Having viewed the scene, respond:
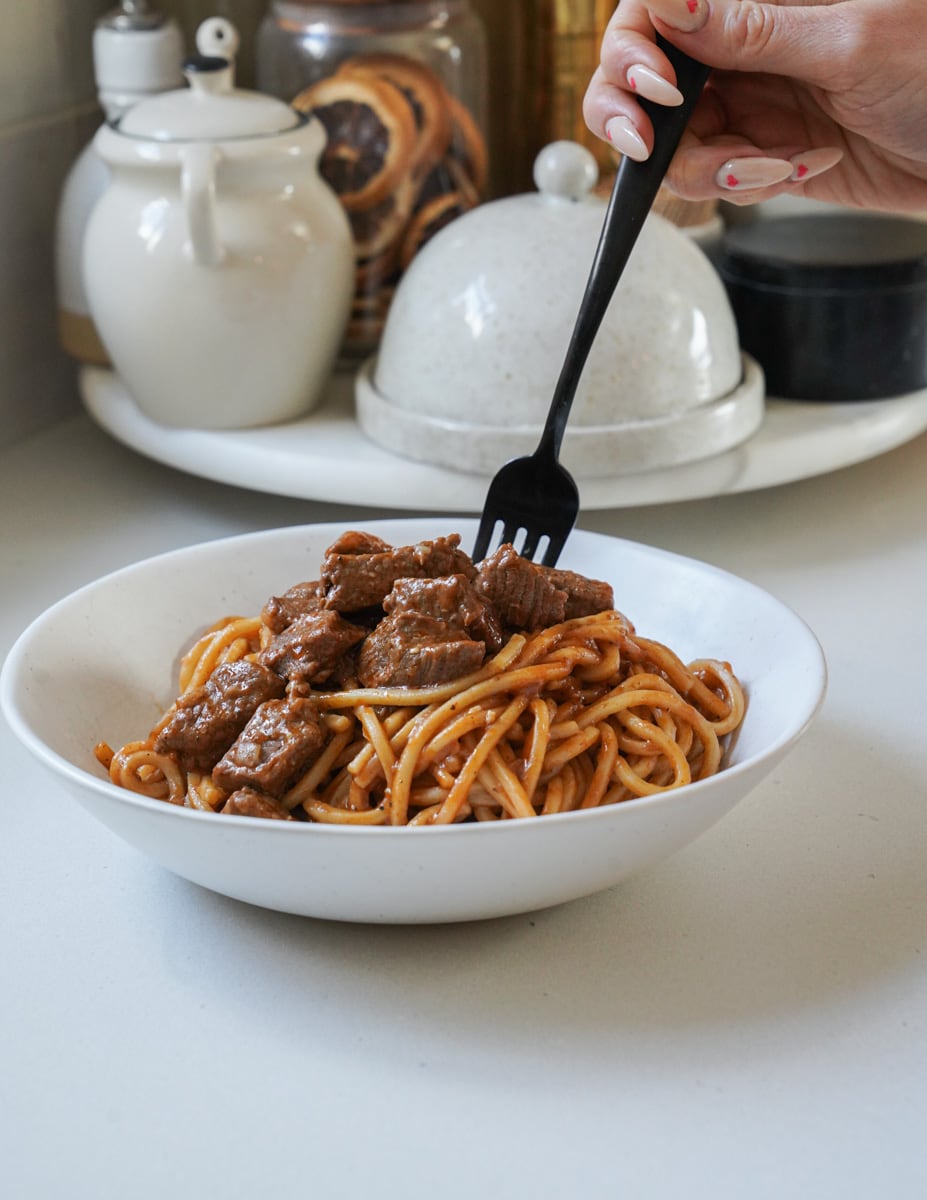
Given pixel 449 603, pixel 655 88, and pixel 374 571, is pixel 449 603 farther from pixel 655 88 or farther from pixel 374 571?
pixel 655 88

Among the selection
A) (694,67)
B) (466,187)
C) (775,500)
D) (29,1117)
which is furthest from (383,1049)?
(466,187)

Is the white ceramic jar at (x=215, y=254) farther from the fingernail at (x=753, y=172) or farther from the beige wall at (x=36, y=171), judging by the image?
the fingernail at (x=753, y=172)

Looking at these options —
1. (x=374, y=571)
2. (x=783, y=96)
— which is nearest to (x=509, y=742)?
(x=374, y=571)

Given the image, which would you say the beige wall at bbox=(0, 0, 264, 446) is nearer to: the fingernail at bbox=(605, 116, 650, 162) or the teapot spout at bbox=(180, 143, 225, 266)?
the teapot spout at bbox=(180, 143, 225, 266)

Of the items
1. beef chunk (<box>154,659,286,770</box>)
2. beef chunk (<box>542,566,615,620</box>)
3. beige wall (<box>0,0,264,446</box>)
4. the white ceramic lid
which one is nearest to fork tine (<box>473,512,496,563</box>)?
beef chunk (<box>542,566,615,620</box>)

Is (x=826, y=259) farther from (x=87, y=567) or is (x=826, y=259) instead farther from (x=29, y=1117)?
(x=29, y=1117)

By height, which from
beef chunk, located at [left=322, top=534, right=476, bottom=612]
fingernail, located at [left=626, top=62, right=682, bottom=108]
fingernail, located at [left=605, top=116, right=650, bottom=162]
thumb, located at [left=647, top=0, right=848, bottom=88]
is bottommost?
beef chunk, located at [left=322, top=534, right=476, bottom=612]

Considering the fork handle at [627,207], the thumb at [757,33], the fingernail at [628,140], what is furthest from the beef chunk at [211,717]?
the thumb at [757,33]
